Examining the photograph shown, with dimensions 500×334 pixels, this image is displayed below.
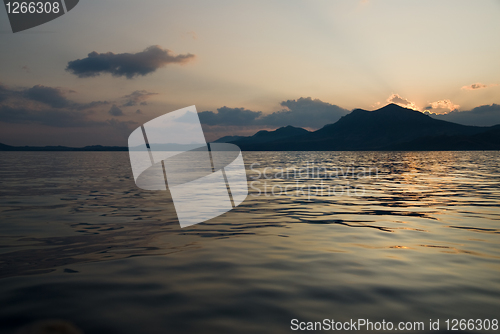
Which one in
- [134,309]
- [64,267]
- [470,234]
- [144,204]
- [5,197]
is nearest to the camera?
[134,309]

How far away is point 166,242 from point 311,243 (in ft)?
12.4

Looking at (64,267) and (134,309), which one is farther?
(64,267)

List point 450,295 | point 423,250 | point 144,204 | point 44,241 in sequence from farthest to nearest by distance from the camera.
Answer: point 144,204, point 44,241, point 423,250, point 450,295

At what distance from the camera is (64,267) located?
20.6 ft

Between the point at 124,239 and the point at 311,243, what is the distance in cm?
497

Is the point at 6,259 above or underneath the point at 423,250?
above

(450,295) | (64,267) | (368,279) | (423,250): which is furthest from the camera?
(423,250)

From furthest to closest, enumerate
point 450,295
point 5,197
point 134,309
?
point 5,197
point 450,295
point 134,309

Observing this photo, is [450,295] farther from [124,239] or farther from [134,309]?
[124,239]

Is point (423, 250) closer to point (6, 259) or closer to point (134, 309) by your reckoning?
point (134, 309)

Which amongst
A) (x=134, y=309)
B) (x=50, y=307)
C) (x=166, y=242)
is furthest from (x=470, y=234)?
(x=50, y=307)

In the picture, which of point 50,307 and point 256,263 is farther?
point 256,263

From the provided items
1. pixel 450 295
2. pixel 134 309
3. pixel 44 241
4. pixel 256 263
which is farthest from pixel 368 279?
pixel 44 241

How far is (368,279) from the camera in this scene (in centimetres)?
578
